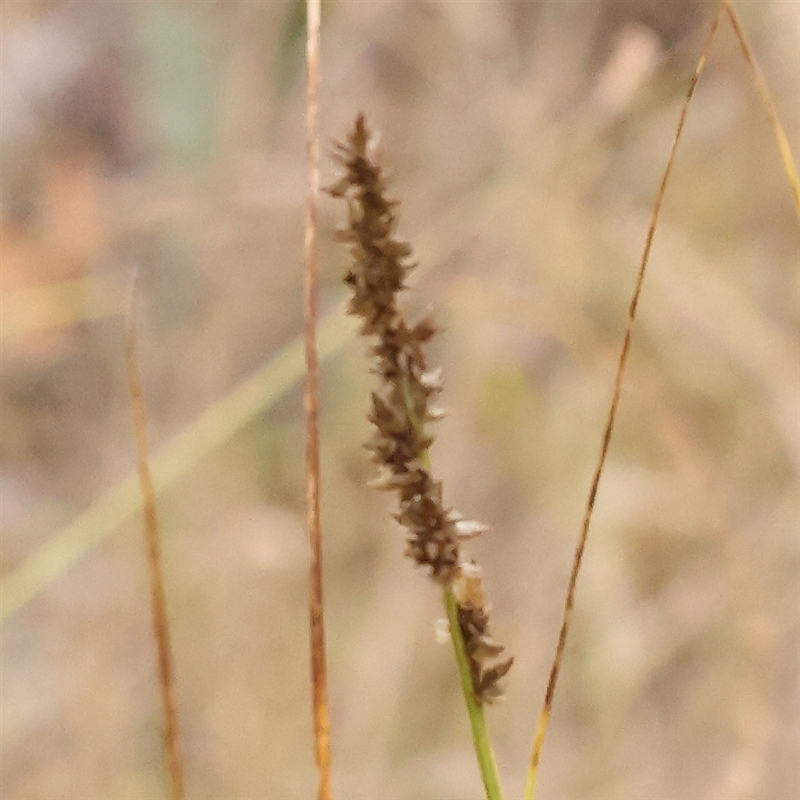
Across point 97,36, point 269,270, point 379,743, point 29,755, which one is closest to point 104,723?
point 29,755

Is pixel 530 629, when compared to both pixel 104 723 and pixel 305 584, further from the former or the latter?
pixel 104 723

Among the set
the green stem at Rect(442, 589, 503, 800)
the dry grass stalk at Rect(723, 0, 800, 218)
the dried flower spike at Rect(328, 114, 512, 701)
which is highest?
the dry grass stalk at Rect(723, 0, 800, 218)

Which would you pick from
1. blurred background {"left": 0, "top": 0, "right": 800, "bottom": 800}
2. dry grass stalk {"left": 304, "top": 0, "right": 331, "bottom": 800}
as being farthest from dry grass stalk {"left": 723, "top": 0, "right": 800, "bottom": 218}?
blurred background {"left": 0, "top": 0, "right": 800, "bottom": 800}

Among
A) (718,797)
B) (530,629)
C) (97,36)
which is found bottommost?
(718,797)

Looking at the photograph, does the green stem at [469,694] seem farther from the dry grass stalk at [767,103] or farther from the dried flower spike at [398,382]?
the dry grass stalk at [767,103]

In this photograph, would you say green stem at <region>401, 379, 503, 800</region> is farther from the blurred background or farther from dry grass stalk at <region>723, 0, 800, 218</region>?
the blurred background

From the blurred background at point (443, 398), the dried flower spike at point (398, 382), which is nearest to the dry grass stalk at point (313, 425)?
the dried flower spike at point (398, 382)

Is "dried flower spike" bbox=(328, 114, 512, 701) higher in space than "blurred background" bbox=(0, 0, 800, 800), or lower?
lower

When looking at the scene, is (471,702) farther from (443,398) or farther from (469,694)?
(443,398)
